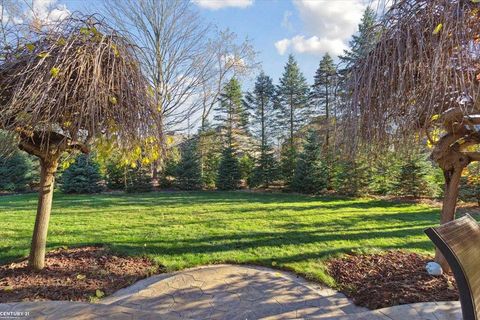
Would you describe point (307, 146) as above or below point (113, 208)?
above

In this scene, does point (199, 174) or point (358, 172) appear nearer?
point (358, 172)

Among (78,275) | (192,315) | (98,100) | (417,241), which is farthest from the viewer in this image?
(417,241)

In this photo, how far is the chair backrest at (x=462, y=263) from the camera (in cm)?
125

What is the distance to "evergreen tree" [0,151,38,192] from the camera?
11.9 metres

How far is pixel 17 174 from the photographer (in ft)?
40.1

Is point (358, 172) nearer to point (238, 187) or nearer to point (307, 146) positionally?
point (307, 146)

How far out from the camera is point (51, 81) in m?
2.28

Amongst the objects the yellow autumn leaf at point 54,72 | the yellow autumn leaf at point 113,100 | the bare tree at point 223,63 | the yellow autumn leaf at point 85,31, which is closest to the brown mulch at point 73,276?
the yellow autumn leaf at point 113,100

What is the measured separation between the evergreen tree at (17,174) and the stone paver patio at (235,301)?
1203 cm

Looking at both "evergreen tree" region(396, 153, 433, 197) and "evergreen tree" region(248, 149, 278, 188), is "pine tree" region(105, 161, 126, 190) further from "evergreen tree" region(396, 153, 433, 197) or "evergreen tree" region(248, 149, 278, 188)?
"evergreen tree" region(396, 153, 433, 197)

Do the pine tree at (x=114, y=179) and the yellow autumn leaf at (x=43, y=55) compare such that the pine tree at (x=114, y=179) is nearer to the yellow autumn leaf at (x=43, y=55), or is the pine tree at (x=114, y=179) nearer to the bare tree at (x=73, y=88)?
the bare tree at (x=73, y=88)

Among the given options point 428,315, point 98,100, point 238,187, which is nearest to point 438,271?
point 428,315

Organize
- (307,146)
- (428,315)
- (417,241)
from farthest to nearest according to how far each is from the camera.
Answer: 1. (307,146)
2. (417,241)
3. (428,315)

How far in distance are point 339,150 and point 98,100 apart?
198cm
